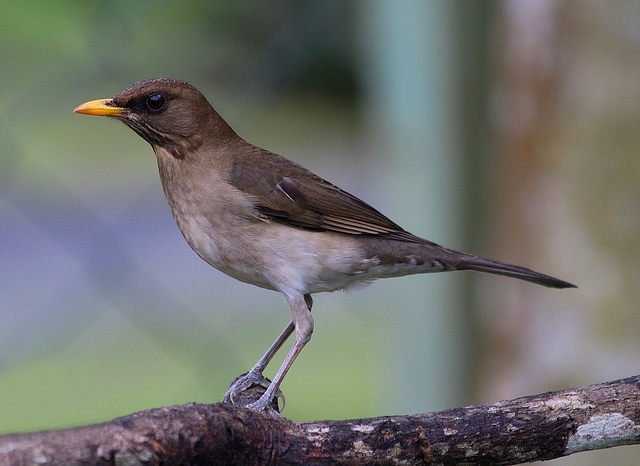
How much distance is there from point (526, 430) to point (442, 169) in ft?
11.5

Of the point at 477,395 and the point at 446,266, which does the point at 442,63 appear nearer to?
the point at 446,266

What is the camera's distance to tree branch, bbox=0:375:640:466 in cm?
271

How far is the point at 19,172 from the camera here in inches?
327

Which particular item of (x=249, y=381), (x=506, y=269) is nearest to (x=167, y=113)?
(x=249, y=381)

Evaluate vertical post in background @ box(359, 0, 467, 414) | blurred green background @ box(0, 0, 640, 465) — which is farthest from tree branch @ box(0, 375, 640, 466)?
vertical post in background @ box(359, 0, 467, 414)

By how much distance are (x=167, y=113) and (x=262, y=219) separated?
757 mm

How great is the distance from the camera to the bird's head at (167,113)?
4211mm

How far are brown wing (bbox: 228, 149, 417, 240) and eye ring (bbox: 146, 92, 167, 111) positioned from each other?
50 centimetres

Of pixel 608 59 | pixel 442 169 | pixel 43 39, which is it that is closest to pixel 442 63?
pixel 442 169

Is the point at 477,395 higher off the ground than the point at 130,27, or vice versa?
the point at 130,27

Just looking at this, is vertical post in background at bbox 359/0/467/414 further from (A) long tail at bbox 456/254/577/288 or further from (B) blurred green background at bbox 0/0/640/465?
(A) long tail at bbox 456/254/577/288

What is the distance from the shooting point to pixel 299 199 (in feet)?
14.5

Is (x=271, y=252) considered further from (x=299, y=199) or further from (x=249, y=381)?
(x=249, y=381)

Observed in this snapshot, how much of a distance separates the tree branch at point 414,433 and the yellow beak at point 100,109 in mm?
1836
